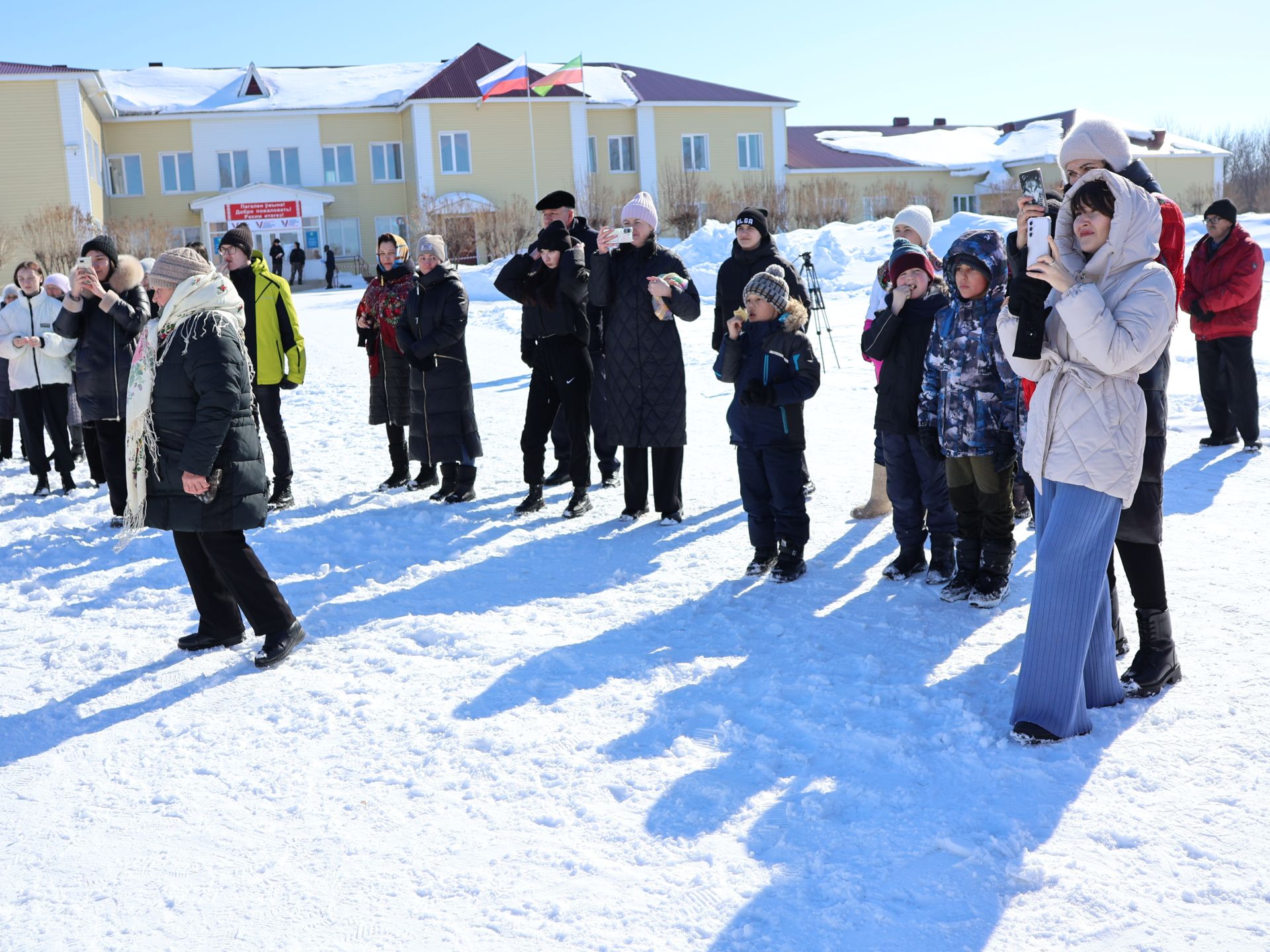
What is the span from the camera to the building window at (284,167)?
40.8 m

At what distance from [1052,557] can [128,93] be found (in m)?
44.1

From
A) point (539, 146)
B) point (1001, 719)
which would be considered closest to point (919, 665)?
point (1001, 719)

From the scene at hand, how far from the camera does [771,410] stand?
5523 mm

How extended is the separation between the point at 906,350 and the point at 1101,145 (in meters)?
1.59

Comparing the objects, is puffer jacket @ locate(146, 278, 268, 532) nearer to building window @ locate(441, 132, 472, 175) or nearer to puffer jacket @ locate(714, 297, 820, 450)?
puffer jacket @ locate(714, 297, 820, 450)

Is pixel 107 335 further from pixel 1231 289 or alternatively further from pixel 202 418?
pixel 1231 289

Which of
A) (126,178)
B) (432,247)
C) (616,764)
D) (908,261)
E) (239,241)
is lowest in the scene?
(616,764)

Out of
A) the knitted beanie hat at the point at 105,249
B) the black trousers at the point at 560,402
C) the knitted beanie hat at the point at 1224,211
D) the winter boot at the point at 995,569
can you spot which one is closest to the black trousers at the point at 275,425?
the knitted beanie hat at the point at 105,249

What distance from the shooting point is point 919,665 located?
434 centimetres

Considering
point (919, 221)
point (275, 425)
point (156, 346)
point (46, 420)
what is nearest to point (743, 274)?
point (919, 221)

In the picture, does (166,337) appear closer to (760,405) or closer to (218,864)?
(218,864)

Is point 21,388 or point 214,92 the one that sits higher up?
point 214,92

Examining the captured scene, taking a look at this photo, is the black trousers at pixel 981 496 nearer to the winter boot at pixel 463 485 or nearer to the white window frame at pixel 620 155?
the winter boot at pixel 463 485

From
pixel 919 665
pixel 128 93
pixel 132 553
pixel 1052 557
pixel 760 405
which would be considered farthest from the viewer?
pixel 128 93
